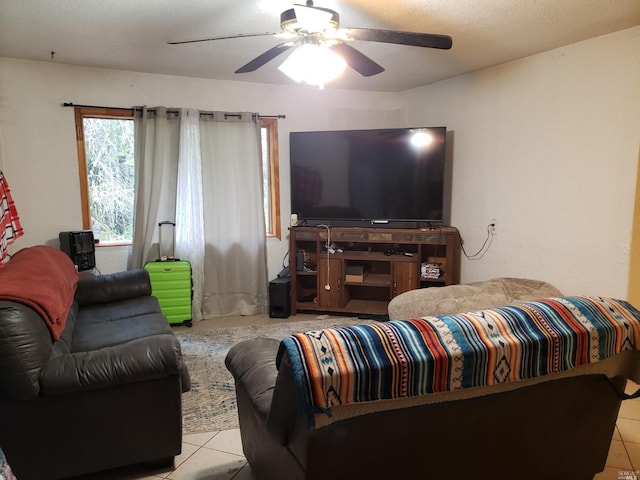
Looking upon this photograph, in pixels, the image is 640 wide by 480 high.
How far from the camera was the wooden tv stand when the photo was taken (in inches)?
159

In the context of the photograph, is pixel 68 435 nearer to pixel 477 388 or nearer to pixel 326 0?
pixel 477 388

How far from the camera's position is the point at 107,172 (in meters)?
3.98

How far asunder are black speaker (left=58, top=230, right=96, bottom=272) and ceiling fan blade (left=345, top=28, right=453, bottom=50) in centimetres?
274

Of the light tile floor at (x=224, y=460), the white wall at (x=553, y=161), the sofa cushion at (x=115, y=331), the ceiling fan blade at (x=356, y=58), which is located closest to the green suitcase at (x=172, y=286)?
the sofa cushion at (x=115, y=331)

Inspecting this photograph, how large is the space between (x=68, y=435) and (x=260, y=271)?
8.76ft

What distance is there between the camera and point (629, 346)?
4.73 feet

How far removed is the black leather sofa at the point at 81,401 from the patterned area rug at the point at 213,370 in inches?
17.6

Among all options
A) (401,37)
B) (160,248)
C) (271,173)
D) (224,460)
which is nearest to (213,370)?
(224,460)

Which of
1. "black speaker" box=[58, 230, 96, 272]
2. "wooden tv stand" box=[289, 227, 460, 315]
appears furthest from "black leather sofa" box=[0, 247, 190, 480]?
"wooden tv stand" box=[289, 227, 460, 315]

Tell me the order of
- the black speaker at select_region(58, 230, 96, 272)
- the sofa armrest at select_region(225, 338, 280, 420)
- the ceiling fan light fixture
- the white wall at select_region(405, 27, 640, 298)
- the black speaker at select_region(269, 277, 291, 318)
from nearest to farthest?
the sofa armrest at select_region(225, 338, 280, 420) < the ceiling fan light fixture < the white wall at select_region(405, 27, 640, 298) < the black speaker at select_region(58, 230, 96, 272) < the black speaker at select_region(269, 277, 291, 318)

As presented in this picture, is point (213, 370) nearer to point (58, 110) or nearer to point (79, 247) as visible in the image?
point (79, 247)

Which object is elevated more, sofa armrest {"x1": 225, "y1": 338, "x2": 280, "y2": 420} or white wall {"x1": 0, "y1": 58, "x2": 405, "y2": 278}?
white wall {"x1": 0, "y1": 58, "x2": 405, "y2": 278}

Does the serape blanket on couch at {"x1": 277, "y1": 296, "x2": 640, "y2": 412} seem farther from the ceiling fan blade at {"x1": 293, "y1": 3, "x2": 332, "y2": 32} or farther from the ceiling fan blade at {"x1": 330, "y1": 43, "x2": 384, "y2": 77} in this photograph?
the ceiling fan blade at {"x1": 330, "y1": 43, "x2": 384, "y2": 77}

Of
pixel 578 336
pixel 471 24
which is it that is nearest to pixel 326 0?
pixel 471 24
